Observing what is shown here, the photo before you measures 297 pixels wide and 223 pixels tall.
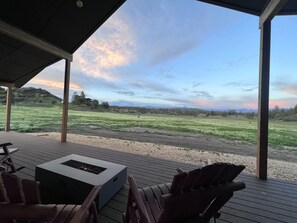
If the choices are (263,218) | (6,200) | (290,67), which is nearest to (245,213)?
(263,218)

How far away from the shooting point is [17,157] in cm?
373

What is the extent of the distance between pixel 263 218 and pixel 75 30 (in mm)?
5114

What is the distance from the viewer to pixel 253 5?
303cm

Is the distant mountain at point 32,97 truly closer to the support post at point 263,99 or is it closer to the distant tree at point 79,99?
the distant tree at point 79,99

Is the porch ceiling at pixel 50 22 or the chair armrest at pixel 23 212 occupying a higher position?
the porch ceiling at pixel 50 22

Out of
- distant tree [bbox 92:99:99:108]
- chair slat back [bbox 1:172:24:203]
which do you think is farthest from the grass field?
chair slat back [bbox 1:172:24:203]

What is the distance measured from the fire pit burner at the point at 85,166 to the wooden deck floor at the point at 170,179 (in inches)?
16.0

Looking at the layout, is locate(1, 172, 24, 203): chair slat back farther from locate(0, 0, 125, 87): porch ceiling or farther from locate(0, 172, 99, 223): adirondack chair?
locate(0, 0, 125, 87): porch ceiling

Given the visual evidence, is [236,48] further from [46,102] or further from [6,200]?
[46,102]

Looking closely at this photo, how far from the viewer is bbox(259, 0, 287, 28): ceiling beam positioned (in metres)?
2.50

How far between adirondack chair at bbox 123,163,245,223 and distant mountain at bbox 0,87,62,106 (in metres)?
13.9

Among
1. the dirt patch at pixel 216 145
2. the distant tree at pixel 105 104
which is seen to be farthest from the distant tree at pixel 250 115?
the distant tree at pixel 105 104

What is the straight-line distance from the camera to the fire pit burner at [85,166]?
2.38 meters

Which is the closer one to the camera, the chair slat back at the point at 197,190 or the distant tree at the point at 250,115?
the chair slat back at the point at 197,190
